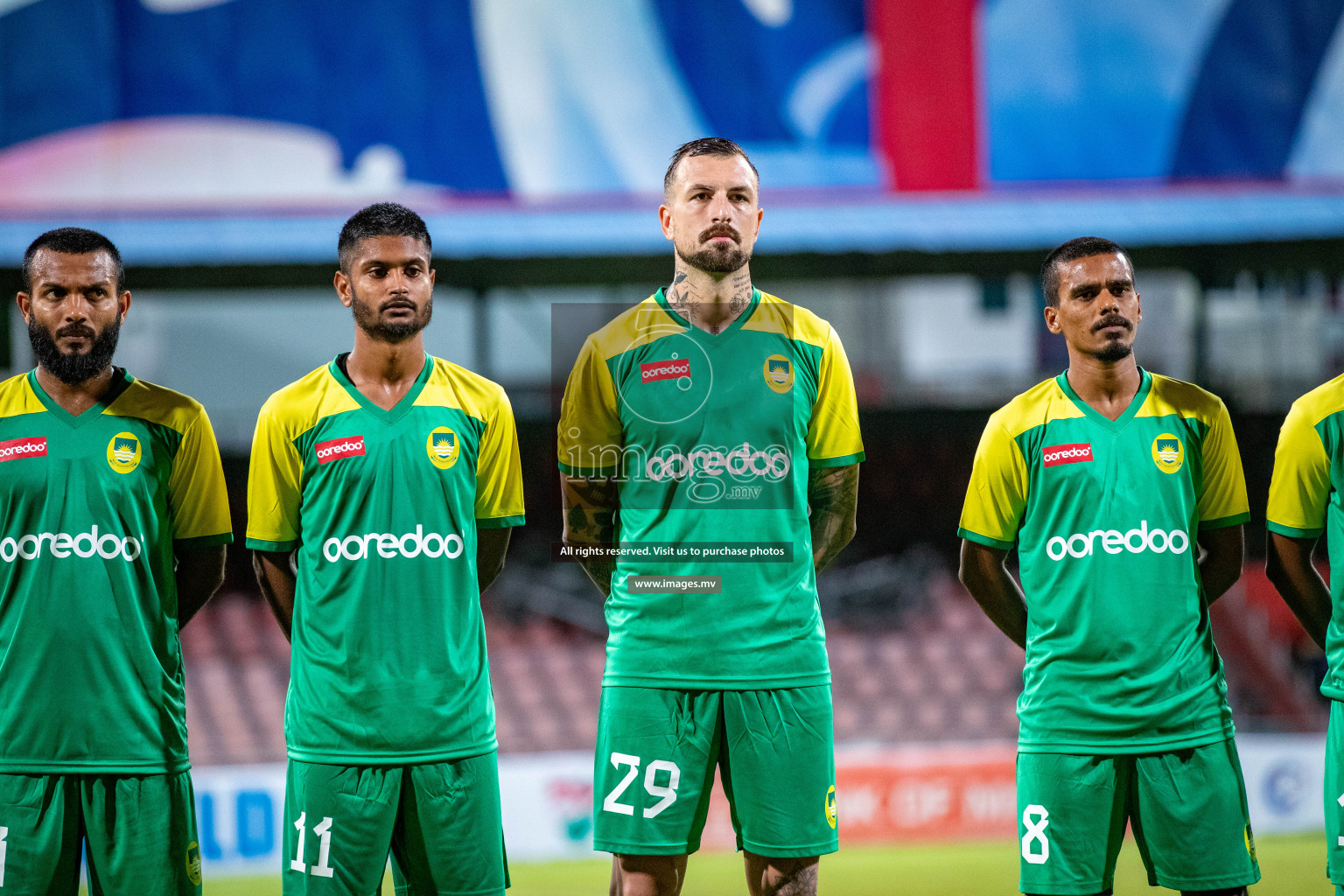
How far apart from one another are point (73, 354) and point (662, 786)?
1.86m

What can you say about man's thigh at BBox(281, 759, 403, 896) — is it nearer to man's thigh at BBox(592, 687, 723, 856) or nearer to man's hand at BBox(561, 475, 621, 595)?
man's thigh at BBox(592, 687, 723, 856)

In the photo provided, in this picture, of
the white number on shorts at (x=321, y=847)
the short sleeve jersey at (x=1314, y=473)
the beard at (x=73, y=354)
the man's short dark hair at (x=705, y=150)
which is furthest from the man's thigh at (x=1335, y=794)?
the beard at (x=73, y=354)

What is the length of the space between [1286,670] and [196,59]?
10.5 m

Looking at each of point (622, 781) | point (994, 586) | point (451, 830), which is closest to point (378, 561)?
point (451, 830)

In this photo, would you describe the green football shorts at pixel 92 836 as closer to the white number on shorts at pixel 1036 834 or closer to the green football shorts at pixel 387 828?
the green football shorts at pixel 387 828

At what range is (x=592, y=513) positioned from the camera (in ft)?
11.3

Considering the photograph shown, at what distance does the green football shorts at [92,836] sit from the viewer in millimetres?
3199

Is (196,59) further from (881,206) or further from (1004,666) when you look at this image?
(1004,666)

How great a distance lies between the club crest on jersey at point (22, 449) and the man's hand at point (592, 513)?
133 cm

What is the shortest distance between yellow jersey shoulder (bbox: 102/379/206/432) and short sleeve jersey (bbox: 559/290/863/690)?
3.27 ft

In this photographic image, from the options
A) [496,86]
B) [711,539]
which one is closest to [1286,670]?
[496,86]

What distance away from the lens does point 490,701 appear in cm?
339

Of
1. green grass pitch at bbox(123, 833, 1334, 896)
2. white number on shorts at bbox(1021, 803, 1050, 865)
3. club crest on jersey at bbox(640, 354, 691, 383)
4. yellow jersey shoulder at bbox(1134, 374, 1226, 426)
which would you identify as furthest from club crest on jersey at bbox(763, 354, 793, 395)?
green grass pitch at bbox(123, 833, 1334, 896)

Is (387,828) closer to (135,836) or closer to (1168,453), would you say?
(135,836)
